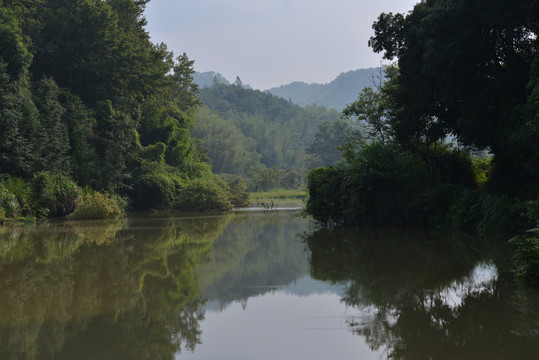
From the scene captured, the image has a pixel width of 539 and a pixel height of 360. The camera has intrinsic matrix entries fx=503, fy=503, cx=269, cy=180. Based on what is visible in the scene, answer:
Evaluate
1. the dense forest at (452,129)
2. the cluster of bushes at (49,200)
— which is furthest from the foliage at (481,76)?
the cluster of bushes at (49,200)

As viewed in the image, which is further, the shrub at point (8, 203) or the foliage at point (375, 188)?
the shrub at point (8, 203)

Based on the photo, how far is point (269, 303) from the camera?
6.51m

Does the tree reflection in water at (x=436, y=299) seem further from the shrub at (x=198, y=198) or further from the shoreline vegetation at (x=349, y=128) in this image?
the shrub at (x=198, y=198)

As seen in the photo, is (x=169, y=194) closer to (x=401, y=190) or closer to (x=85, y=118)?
(x=85, y=118)

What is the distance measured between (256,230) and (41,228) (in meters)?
7.63

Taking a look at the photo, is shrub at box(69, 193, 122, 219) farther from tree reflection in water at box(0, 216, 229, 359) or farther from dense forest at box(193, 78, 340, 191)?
dense forest at box(193, 78, 340, 191)

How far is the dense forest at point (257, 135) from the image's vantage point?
7581 centimetres

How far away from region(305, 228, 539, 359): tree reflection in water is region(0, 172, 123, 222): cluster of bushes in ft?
50.4

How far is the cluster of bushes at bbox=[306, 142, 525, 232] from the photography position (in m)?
14.8

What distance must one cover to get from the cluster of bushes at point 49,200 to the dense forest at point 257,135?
93.1 ft

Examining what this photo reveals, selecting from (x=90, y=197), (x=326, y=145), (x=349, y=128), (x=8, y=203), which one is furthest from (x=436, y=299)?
(x=326, y=145)

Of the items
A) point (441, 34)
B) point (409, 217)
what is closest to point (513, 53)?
point (441, 34)

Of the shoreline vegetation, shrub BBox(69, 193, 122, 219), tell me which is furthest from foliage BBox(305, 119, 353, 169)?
shrub BBox(69, 193, 122, 219)

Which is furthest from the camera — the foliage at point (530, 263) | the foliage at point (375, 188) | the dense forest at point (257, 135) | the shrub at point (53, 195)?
the dense forest at point (257, 135)
